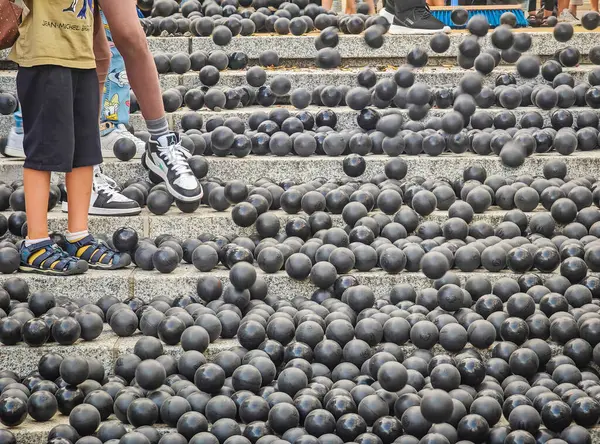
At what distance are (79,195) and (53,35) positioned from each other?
2.79 ft

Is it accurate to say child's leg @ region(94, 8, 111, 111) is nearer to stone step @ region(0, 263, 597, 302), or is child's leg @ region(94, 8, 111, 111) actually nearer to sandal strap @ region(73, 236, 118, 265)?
sandal strap @ region(73, 236, 118, 265)

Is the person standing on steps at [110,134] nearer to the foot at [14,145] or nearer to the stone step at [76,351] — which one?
the foot at [14,145]

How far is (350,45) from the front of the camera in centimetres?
719

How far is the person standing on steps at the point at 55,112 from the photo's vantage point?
4359mm

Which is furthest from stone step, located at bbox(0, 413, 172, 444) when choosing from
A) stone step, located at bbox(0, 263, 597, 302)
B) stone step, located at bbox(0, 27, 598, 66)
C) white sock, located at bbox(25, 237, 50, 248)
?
stone step, located at bbox(0, 27, 598, 66)

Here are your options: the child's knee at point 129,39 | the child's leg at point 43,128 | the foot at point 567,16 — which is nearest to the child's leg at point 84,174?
the child's leg at point 43,128

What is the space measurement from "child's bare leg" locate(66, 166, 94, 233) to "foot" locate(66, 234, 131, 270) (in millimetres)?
92

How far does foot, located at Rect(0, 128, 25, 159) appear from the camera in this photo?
18.5 ft

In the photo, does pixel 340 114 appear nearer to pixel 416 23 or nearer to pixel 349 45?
pixel 349 45

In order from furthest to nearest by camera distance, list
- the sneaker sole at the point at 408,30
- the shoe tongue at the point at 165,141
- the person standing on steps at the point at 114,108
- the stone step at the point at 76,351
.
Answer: the sneaker sole at the point at 408,30
the person standing on steps at the point at 114,108
the shoe tongue at the point at 165,141
the stone step at the point at 76,351

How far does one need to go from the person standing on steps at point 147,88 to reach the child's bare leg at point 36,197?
0.78 meters

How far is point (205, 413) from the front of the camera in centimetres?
375

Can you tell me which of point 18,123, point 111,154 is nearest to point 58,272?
point 111,154

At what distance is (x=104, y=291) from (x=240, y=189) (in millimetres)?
1094
